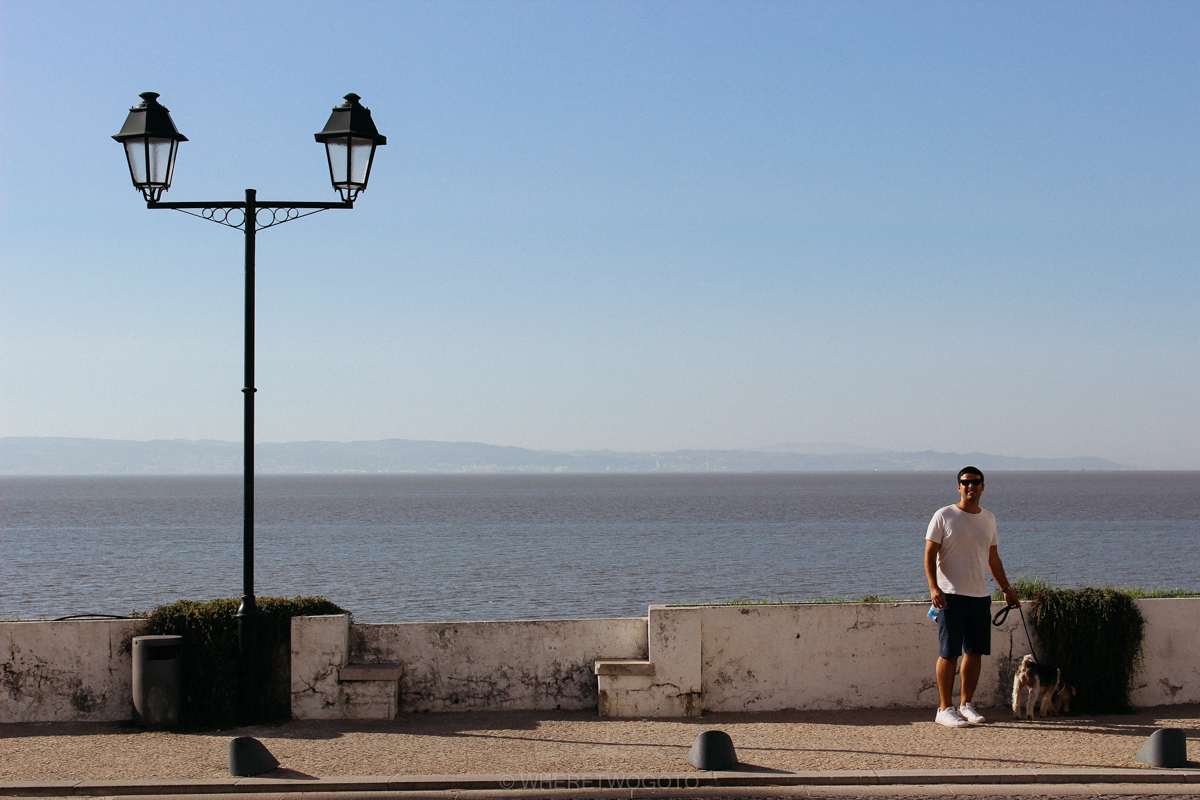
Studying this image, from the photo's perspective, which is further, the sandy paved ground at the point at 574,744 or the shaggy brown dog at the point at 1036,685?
the shaggy brown dog at the point at 1036,685

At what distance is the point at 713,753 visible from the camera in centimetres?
645

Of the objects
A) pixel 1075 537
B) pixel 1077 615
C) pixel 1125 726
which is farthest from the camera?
pixel 1075 537

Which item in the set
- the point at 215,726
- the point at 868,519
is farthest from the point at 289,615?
the point at 868,519

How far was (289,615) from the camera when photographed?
26.8ft

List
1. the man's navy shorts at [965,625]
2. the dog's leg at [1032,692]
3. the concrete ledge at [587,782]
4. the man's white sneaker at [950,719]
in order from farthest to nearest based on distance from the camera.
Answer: the dog's leg at [1032,692] < the man's navy shorts at [965,625] < the man's white sneaker at [950,719] < the concrete ledge at [587,782]

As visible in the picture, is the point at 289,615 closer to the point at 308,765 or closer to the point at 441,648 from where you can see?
the point at 441,648

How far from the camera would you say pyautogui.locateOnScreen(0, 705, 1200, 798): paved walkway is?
6305 mm

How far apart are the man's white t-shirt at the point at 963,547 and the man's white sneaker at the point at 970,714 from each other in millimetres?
808

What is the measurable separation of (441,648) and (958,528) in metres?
4.03

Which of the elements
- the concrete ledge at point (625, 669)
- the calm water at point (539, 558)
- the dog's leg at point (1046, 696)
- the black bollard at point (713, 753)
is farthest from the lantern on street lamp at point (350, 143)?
the calm water at point (539, 558)

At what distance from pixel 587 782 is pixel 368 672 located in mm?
2384

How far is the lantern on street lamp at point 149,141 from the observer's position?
26.6 ft

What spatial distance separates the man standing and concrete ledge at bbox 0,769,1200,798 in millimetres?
1254

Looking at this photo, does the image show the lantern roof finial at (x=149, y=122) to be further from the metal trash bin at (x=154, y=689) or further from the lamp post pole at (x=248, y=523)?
the metal trash bin at (x=154, y=689)
